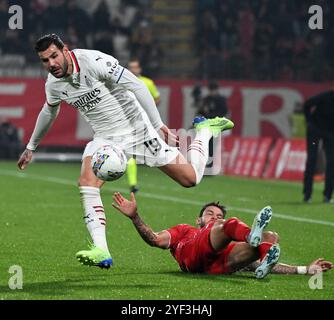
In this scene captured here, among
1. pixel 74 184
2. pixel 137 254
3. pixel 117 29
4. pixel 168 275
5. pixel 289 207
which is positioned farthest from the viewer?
pixel 117 29

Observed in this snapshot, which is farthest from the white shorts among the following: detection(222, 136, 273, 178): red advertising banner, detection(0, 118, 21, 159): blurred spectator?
detection(0, 118, 21, 159): blurred spectator

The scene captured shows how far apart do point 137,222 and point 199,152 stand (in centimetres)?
157

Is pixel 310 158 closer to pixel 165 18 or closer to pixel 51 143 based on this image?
pixel 51 143

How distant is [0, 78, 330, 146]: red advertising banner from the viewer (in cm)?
2944

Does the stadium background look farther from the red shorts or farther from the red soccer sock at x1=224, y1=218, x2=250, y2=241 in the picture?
the red soccer sock at x1=224, y1=218, x2=250, y2=241

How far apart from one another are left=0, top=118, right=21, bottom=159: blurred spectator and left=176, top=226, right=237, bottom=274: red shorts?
61.9ft

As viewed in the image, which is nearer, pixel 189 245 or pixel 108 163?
pixel 108 163

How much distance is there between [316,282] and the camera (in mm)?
9688

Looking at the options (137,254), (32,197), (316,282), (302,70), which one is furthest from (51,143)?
(316,282)

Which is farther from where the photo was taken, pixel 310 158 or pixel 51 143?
pixel 51 143

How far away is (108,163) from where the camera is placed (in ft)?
32.2

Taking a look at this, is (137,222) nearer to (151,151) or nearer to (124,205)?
(124,205)

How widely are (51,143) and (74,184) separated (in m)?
7.42

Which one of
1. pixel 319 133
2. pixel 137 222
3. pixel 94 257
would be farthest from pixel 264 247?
pixel 319 133
